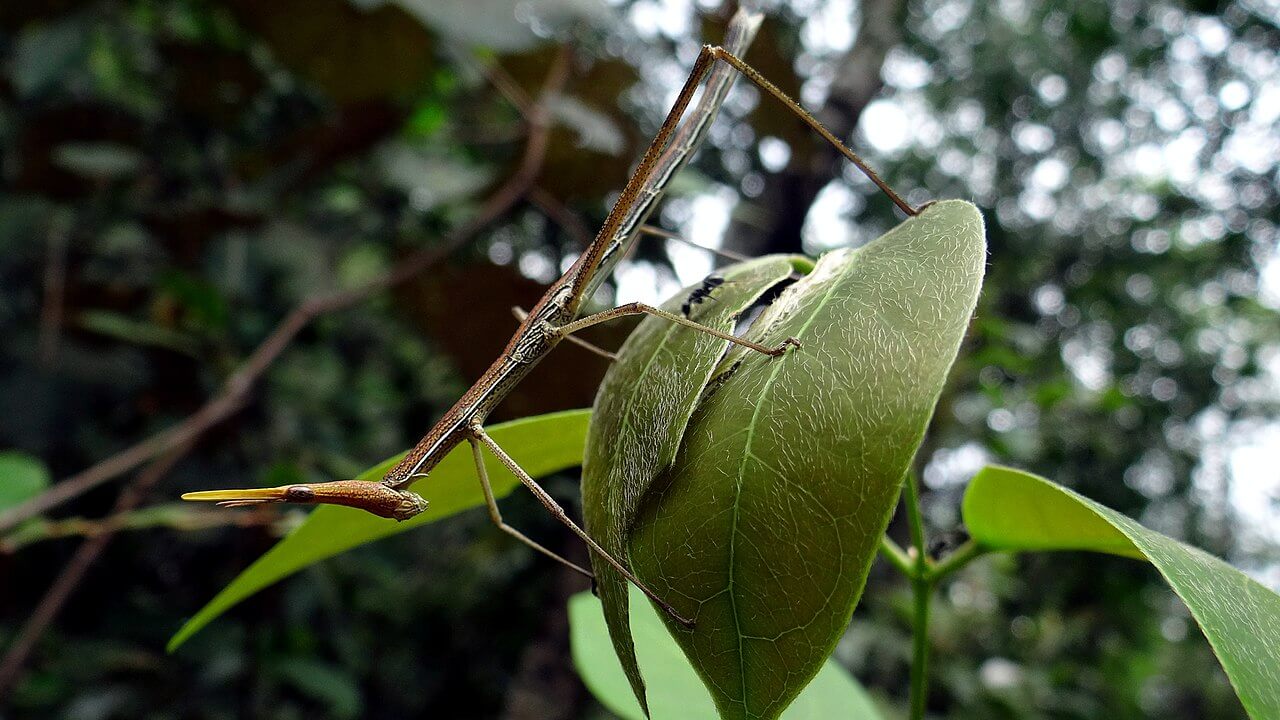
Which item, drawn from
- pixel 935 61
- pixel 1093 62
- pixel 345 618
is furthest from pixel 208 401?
pixel 1093 62

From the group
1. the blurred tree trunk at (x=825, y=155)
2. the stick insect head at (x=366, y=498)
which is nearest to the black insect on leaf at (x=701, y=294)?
the stick insect head at (x=366, y=498)

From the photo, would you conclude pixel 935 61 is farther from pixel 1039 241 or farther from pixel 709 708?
pixel 709 708

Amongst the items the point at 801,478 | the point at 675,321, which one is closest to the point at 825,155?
the point at 675,321

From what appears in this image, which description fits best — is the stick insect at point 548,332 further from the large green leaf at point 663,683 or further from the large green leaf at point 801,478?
the large green leaf at point 801,478

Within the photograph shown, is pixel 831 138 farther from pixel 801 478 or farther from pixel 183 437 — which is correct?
pixel 183 437

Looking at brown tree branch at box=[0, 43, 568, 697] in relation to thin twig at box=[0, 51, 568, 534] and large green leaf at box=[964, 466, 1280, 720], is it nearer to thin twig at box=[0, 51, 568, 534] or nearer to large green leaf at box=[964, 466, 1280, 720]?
thin twig at box=[0, 51, 568, 534]

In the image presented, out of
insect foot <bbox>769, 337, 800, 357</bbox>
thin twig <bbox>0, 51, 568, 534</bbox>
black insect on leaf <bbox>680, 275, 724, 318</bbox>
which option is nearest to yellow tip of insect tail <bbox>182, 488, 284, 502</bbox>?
black insect on leaf <bbox>680, 275, 724, 318</bbox>
